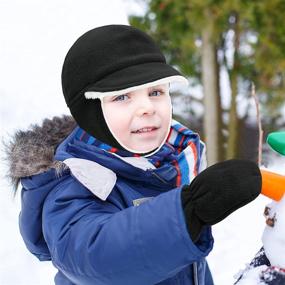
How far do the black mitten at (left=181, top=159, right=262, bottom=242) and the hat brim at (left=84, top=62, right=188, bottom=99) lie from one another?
260mm

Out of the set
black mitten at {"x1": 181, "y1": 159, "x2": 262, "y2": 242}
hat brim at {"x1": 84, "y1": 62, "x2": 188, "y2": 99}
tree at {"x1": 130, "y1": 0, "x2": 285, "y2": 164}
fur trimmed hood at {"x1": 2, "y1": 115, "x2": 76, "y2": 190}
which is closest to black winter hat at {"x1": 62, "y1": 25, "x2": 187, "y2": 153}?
hat brim at {"x1": 84, "y1": 62, "x2": 188, "y2": 99}

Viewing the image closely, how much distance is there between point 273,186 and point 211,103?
6.84m

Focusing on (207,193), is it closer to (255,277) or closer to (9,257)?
(255,277)

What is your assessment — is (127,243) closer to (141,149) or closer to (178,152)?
(141,149)

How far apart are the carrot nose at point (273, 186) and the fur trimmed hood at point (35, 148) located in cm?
45

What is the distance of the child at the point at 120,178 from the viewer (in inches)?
32.7

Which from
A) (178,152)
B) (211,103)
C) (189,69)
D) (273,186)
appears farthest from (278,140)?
(211,103)

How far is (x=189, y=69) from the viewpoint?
7543 mm

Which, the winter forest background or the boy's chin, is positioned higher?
the boy's chin

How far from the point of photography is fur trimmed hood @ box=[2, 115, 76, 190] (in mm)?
1157

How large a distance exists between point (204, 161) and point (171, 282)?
1.10 feet

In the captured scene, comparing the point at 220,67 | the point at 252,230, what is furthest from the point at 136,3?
the point at 252,230

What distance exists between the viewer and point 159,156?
117 cm

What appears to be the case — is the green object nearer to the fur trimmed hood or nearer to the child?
the child
